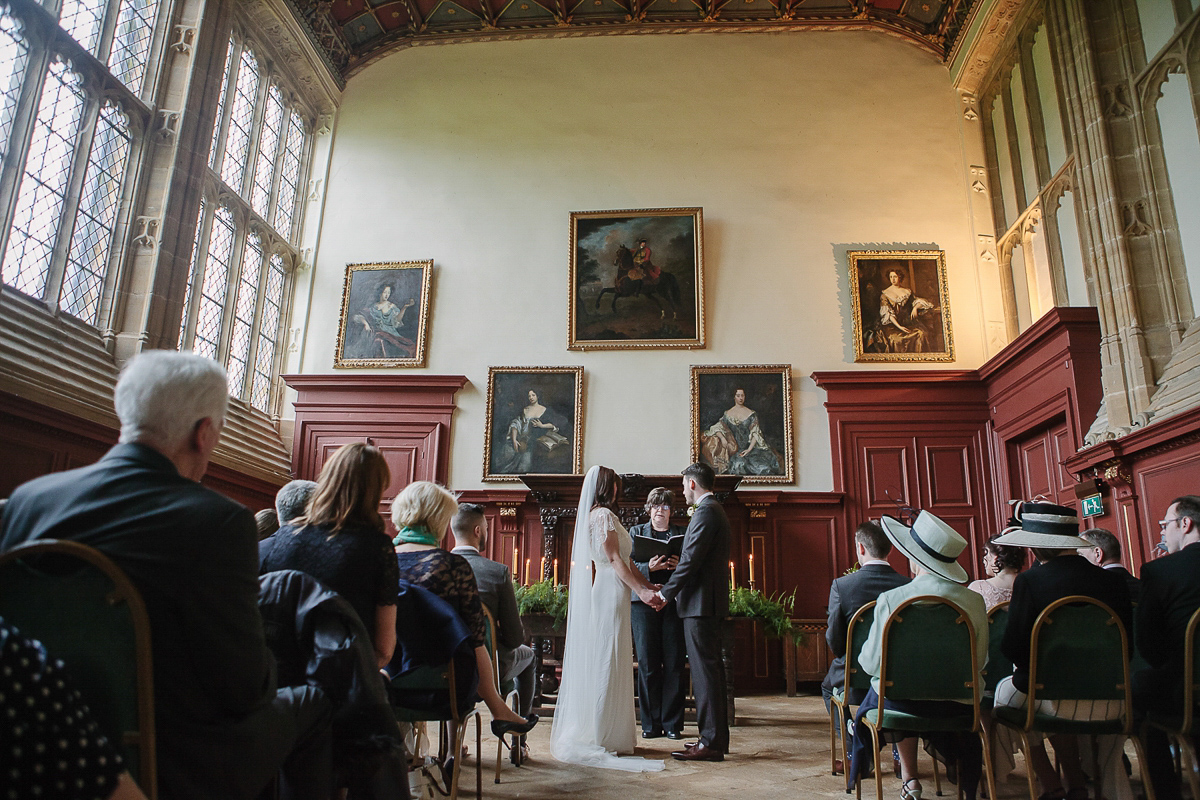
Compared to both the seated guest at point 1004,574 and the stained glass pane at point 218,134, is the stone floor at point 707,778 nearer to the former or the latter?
the seated guest at point 1004,574

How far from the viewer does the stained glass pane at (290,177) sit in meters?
11.0

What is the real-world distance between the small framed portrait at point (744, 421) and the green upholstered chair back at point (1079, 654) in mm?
6551

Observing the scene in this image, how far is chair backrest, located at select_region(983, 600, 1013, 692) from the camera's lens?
383 cm

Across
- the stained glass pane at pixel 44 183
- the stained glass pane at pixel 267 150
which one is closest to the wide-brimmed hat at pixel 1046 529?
the stained glass pane at pixel 44 183

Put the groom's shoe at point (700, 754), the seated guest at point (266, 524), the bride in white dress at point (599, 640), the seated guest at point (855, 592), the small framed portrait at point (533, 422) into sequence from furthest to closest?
1. the small framed portrait at point (533, 422)
2. the bride in white dress at point (599, 640)
3. the groom's shoe at point (700, 754)
4. the seated guest at point (266, 524)
5. the seated guest at point (855, 592)

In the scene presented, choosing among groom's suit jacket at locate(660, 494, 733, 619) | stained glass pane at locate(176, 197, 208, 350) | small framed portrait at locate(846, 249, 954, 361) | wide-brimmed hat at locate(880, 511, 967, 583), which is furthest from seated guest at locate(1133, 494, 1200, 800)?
stained glass pane at locate(176, 197, 208, 350)

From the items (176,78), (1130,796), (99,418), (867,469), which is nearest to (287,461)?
(99,418)

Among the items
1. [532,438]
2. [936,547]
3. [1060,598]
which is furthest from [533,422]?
[1060,598]

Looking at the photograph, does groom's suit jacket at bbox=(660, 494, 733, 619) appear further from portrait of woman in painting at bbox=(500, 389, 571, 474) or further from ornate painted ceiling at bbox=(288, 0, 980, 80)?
ornate painted ceiling at bbox=(288, 0, 980, 80)

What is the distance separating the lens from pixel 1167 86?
7.46 m

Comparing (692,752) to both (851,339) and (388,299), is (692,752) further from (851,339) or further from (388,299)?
(388,299)

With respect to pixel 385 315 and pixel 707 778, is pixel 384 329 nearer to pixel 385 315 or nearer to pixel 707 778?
pixel 385 315

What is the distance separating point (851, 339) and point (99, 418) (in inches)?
322

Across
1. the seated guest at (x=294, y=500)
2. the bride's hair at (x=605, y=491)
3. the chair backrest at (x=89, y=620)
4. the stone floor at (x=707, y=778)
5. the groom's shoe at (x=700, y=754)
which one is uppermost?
the bride's hair at (x=605, y=491)
